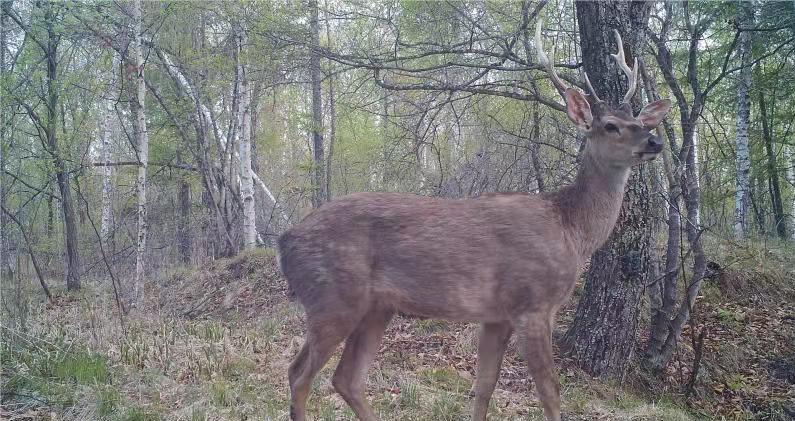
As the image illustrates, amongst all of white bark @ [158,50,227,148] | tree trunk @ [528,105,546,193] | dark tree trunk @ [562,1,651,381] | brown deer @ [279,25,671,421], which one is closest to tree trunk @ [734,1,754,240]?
tree trunk @ [528,105,546,193]

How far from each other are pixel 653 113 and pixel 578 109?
689mm

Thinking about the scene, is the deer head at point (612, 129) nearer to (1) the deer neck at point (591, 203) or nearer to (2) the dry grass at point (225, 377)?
(1) the deer neck at point (591, 203)

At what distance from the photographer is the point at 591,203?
4617 mm

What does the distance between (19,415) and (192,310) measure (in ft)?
21.0

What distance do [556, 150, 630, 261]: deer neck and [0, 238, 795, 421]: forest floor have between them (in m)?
1.55

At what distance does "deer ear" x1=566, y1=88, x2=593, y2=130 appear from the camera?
4.63 m

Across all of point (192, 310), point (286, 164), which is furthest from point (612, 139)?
point (286, 164)

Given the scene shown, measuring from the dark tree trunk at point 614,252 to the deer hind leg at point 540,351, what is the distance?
2209 millimetres

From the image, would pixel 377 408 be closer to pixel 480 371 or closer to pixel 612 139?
pixel 480 371

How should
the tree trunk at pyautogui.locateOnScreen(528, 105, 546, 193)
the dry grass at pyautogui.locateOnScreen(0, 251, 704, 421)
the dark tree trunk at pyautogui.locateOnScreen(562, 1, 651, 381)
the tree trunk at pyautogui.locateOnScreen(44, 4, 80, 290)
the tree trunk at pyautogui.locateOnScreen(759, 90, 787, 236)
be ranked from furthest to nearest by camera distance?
the tree trunk at pyautogui.locateOnScreen(759, 90, 787, 236) → the tree trunk at pyautogui.locateOnScreen(44, 4, 80, 290) → the tree trunk at pyautogui.locateOnScreen(528, 105, 546, 193) → the dark tree trunk at pyautogui.locateOnScreen(562, 1, 651, 381) → the dry grass at pyautogui.locateOnScreen(0, 251, 704, 421)

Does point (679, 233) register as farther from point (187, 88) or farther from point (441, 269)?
point (187, 88)

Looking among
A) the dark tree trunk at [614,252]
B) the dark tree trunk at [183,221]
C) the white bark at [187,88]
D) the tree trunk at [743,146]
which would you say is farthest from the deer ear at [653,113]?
the dark tree trunk at [183,221]

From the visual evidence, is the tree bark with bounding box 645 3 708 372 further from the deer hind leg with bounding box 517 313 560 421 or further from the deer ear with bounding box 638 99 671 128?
the deer hind leg with bounding box 517 313 560 421

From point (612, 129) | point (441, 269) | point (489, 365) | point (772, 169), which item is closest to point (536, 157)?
point (612, 129)
